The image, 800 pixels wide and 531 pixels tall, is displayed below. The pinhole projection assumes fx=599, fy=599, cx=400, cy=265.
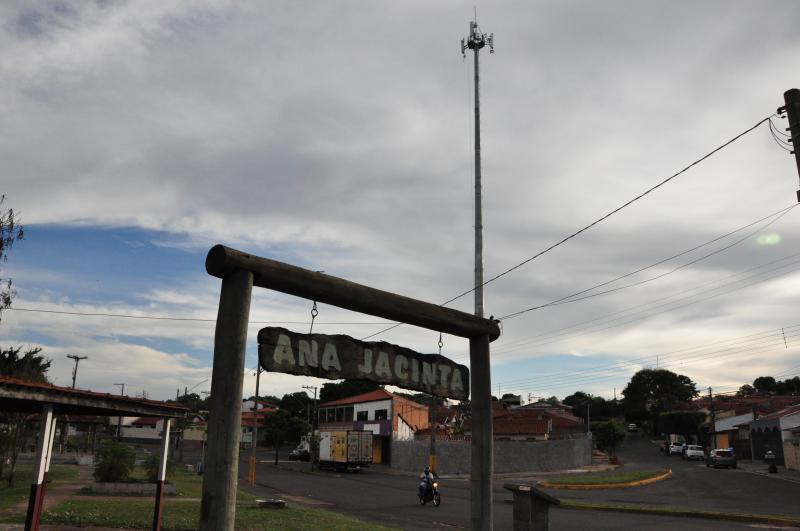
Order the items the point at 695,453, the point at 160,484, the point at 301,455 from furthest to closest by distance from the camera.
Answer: the point at 301,455, the point at 695,453, the point at 160,484

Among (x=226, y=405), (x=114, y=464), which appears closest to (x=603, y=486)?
(x=114, y=464)

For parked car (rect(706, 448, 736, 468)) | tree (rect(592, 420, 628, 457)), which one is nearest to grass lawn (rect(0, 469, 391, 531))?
parked car (rect(706, 448, 736, 468))

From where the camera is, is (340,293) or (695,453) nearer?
(340,293)

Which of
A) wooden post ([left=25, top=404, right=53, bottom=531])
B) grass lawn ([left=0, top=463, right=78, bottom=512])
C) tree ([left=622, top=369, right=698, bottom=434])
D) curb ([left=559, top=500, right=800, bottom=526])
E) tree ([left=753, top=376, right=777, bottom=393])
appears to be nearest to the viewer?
wooden post ([left=25, top=404, right=53, bottom=531])

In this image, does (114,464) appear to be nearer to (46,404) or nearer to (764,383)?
(46,404)

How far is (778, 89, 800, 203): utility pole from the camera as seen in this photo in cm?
862

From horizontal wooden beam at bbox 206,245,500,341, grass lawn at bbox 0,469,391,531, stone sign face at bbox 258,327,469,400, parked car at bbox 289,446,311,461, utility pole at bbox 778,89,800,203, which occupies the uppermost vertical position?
utility pole at bbox 778,89,800,203

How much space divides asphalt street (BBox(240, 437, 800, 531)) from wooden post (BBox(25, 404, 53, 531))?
272 inches

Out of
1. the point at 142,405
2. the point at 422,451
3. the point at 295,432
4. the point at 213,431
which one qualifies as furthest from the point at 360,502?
the point at 295,432

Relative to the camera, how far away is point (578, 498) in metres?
23.1

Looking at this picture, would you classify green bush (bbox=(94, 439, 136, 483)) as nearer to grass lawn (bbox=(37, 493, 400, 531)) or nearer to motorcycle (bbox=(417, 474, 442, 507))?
grass lawn (bbox=(37, 493, 400, 531))

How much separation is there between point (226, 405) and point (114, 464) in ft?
66.5

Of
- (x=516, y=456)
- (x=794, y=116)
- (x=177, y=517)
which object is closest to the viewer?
(x=794, y=116)

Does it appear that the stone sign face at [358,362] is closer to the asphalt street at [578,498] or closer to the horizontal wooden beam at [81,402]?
the horizontal wooden beam at [81,402]
